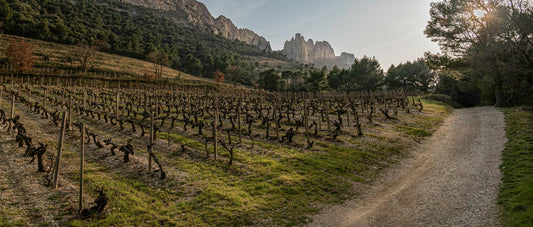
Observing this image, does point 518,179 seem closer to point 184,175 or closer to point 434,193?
point 434,193

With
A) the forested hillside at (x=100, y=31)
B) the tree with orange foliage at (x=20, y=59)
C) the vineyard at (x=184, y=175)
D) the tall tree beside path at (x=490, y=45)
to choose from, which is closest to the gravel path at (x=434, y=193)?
the vineyard at (x=184, y=175)

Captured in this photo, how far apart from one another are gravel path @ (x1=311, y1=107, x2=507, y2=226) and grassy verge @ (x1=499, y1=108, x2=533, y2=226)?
31 cm

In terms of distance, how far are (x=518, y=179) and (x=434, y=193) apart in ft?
12.1

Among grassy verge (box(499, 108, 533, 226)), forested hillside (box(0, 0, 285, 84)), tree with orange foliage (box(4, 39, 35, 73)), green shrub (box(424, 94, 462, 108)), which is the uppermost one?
forested hillside (box(0, 0, 285, 84))

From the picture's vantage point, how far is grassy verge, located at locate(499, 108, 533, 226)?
7401 millimetres

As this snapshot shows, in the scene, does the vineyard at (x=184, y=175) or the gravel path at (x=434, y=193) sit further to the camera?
the gravel path at (x=434, y=193)

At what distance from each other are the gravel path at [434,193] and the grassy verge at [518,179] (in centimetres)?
31

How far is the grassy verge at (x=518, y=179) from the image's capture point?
7401mm

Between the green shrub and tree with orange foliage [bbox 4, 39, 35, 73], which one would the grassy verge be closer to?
the green shrub

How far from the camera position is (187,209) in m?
8.16

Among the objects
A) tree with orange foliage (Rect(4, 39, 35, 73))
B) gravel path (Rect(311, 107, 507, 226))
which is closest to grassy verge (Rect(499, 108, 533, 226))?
gravel path (Rect(311, 107, 507, 226))

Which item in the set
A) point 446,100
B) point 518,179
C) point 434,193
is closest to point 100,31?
point 446,100

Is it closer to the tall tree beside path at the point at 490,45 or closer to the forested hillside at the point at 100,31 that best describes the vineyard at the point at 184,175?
the tall tree beside path at the point at 490,45

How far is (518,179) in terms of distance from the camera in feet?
Result: 33.2
